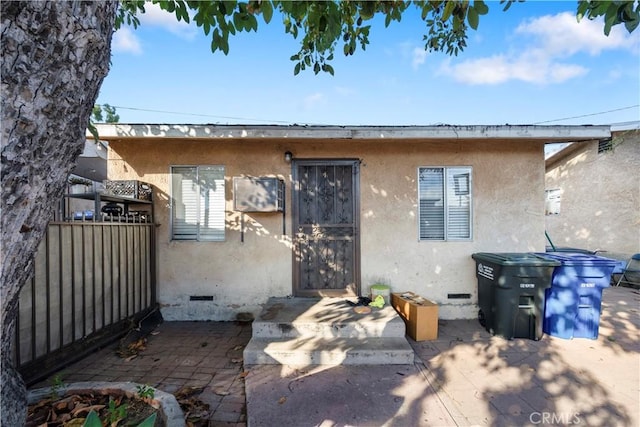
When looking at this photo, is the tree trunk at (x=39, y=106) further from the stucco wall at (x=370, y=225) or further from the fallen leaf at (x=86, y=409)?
the stucco wall at (x=370, y=225)

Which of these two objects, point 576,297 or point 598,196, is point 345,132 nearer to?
point 576,297

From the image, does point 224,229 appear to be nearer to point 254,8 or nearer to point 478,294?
point 254,8

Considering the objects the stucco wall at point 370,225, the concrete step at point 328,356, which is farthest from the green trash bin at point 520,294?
the concrete step at point 328,356

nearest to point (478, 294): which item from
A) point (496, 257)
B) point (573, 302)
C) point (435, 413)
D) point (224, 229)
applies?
point (496, 257)

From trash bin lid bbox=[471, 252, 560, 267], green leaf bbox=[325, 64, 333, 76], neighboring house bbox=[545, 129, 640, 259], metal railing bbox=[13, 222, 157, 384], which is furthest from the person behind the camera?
neighboring house bbox=[545, 129, 640, 259]

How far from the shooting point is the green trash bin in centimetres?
379

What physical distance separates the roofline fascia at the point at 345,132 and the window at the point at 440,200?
0.74 meters

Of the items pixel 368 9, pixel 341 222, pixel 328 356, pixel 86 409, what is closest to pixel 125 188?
pixel 86 409

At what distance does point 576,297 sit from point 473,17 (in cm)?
406

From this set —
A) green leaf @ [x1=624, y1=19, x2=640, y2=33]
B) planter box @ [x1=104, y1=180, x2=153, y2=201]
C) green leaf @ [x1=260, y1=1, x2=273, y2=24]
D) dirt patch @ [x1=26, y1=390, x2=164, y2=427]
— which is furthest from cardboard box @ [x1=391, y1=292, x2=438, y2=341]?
planter box @ [x1=104, y1=180, x2=153, y2=201]

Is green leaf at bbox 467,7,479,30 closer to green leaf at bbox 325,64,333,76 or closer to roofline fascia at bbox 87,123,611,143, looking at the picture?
green leaf at bbox 325,64,333,76

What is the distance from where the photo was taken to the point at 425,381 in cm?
293

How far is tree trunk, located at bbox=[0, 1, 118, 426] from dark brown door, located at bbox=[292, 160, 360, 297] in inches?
140

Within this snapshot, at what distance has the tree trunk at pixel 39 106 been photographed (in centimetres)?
103
